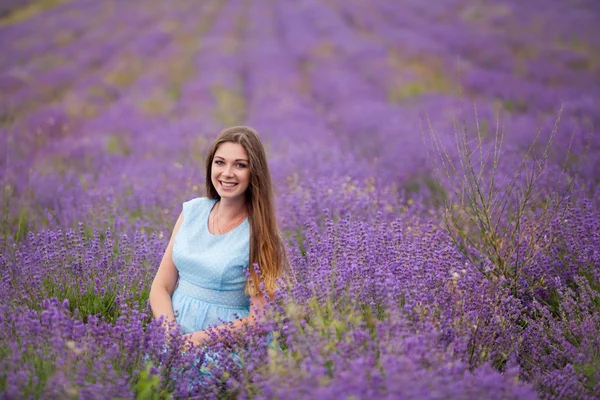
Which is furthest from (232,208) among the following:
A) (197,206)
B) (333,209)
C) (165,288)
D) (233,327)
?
(333,209)

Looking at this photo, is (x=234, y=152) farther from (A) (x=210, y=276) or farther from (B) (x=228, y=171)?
(A) (x=210, y=276)

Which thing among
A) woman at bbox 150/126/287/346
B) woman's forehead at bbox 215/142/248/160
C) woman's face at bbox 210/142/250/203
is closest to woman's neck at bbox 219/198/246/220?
woman at bbox 150/126/287/346

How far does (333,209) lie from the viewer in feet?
13.3

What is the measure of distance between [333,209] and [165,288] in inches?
65.1

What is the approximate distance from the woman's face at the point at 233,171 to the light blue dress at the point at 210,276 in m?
0.19

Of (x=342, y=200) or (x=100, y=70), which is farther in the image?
(x=100, y=70)

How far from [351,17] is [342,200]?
649 inches

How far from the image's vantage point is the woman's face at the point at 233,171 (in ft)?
8.53

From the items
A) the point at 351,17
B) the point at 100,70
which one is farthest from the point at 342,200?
→ the point at 351,17

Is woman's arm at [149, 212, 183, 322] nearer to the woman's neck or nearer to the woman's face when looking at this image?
the woman's neck

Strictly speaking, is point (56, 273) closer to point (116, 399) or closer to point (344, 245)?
point (116, 399)

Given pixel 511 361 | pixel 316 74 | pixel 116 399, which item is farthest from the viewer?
pixel 316 74

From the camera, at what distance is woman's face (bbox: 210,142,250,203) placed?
2.60 meters

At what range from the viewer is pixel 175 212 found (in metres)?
4.16
